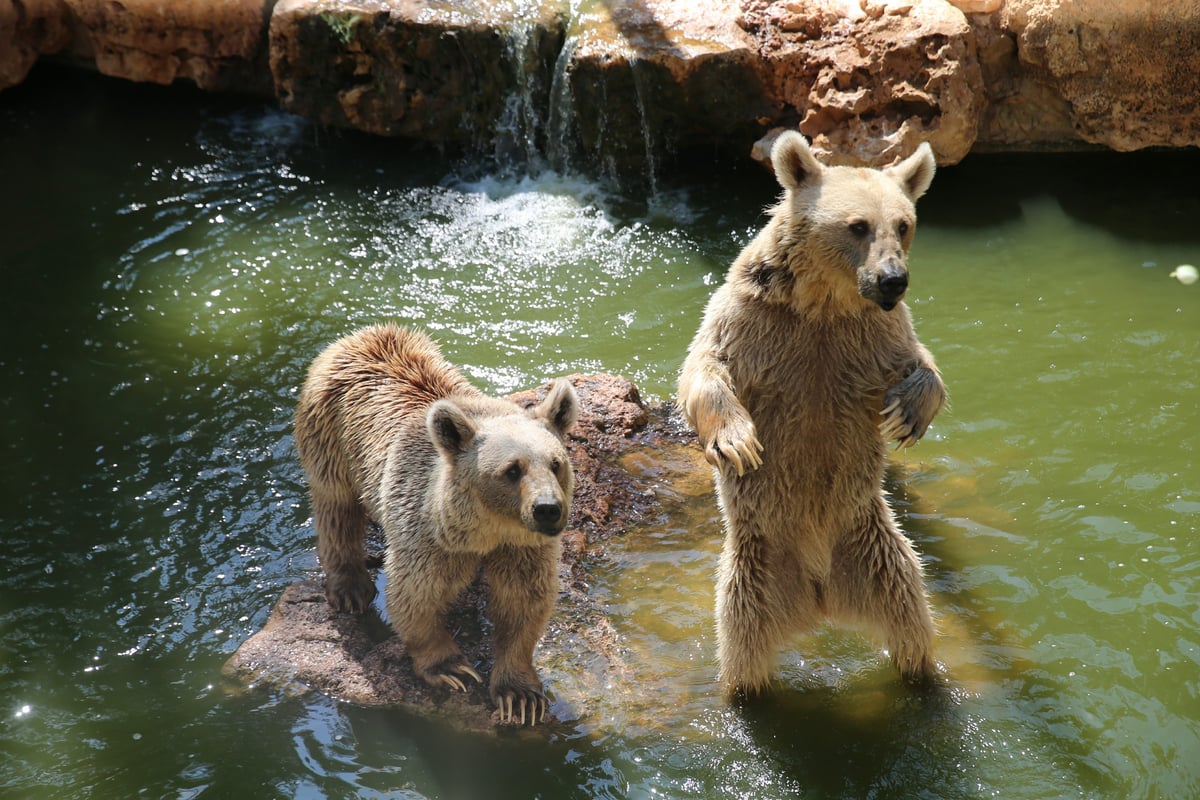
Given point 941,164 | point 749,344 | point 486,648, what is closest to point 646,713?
point 486,648

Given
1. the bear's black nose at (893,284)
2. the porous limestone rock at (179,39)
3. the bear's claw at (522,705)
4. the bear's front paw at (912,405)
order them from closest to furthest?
the bear's black nose at (893,284) < the bear's front paw at (912,405) < the bear's claw at (522,705) < the porous limestone rock at (179,39)

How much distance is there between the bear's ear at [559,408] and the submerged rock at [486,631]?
121 centimetres

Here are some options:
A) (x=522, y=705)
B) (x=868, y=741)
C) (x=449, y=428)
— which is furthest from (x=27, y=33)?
(x=868, y=741)

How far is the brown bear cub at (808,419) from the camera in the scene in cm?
484

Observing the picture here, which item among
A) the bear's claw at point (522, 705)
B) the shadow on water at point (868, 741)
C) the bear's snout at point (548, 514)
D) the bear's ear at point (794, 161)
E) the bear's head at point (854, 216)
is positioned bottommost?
the shadow on water at point (868, 741)

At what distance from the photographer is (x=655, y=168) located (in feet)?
35.5

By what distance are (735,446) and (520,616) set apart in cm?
134

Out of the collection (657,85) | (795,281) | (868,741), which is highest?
(657,85)

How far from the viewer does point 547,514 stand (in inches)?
184

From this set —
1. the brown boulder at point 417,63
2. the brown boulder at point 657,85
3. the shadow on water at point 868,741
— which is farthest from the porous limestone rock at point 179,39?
the shadow on water at point 868,741

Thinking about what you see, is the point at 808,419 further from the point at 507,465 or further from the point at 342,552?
the point at 342,552

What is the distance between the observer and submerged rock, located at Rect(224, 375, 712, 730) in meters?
5.27

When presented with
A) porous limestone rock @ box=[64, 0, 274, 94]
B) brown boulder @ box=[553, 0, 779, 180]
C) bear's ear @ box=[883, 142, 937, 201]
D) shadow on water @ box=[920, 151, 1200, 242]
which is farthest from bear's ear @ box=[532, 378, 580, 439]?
porous limestone rock @ box=[64, 0, 274, 94]

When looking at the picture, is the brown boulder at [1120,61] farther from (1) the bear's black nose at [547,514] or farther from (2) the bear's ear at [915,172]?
(1) the bear's black nose at [547,514]
